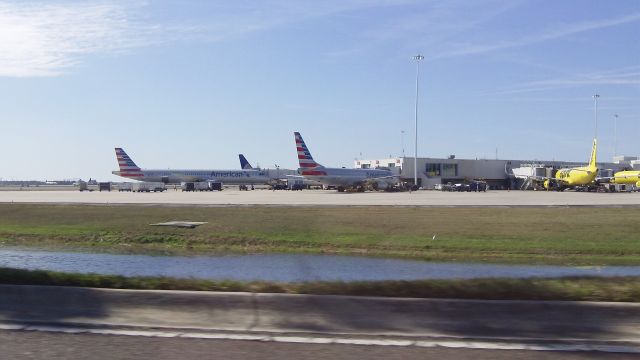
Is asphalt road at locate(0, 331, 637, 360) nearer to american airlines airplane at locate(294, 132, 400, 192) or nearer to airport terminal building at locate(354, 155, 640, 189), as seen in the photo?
american airlines airplane at locate(294, 132, 400, 192)

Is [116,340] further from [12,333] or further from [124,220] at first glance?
[124,220]

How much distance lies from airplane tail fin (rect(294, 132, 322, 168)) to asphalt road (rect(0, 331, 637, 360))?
9077cm

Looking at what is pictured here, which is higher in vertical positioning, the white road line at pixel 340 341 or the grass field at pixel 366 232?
the white road line at pixel 340 341

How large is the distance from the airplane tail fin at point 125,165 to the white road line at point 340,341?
115451 mm

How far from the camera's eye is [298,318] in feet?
29.2

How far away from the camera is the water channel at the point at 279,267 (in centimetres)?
2127


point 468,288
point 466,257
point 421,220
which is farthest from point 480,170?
point 468,288

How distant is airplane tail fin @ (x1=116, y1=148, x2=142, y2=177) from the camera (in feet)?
396

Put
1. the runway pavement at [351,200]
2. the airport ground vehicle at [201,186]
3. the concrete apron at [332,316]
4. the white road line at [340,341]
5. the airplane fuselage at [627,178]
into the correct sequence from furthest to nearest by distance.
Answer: the airport ground vehicle at [201,186], the airplane fuselage at [627,178], the runway pavement at [351,200], the concrete apron at [332,316], the white road line at [340,341]

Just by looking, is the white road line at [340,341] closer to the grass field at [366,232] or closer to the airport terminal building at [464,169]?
the grass field at [366,232]

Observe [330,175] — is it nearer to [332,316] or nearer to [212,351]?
[332,316]

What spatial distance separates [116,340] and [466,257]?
867 inches

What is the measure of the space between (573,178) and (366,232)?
244 ft

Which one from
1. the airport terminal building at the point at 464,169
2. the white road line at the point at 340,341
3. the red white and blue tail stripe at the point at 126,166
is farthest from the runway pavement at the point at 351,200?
the airport terminal building at the point at 464,169
